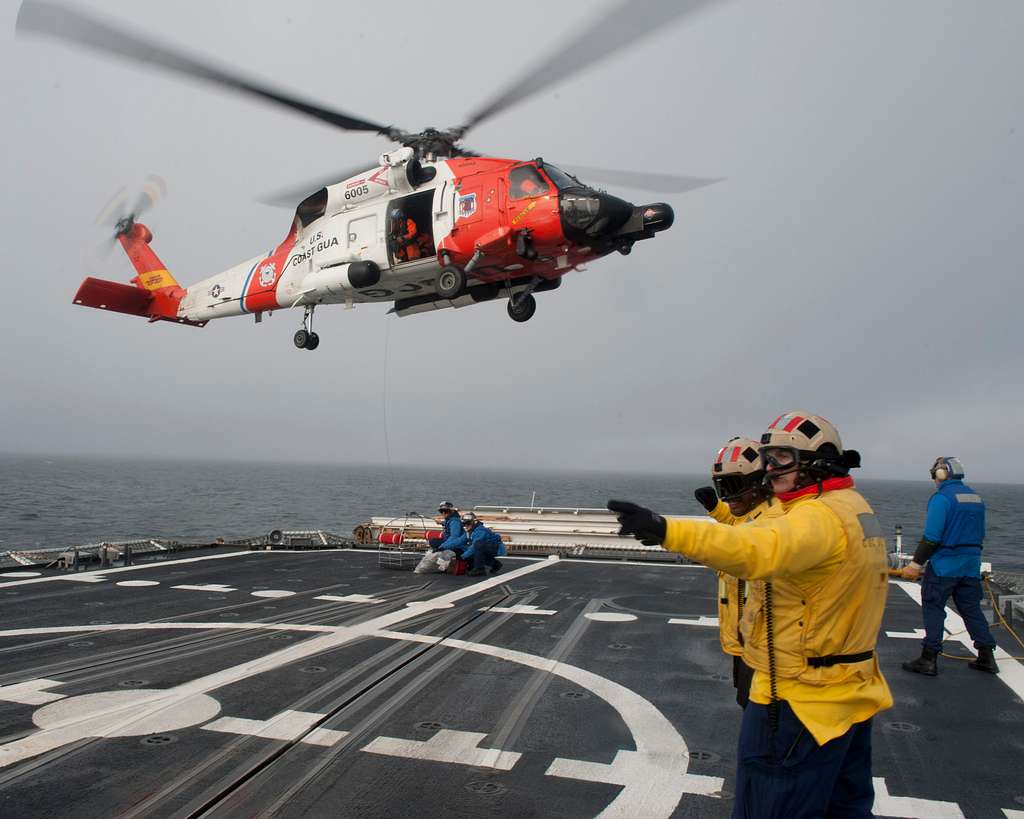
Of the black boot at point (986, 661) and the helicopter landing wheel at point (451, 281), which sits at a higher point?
the helicopter landing wheel at point (451, 281)

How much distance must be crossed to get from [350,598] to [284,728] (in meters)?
6.34

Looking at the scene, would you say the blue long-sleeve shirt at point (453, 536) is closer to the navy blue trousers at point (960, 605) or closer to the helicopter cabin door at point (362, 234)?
the helicopter cabin door at point (362, 234)

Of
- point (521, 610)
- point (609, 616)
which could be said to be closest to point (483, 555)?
point (521, 610)

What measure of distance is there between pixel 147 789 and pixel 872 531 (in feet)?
15.8

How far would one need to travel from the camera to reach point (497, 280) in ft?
49.0

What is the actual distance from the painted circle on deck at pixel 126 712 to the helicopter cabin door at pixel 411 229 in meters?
9.89

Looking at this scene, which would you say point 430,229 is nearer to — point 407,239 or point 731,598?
point 407,239

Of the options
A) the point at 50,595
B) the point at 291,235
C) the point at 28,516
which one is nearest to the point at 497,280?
the point at 291,235

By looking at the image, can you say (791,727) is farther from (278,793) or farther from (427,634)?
(427,634)

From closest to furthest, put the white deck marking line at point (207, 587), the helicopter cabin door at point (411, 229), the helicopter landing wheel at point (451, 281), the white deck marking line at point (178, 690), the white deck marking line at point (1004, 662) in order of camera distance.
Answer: the white deck marking line at point (178, 690) → the white deck marking line at point (1004, 662) → the white deck marking line at point (207, 587) → the helicopter landing wheel at point (451, 281) → the helicopter cabin door at point (411, 229)

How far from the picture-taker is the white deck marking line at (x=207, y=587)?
42.5 feet

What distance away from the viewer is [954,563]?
827 centimetres

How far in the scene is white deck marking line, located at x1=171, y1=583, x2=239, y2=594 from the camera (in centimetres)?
1296

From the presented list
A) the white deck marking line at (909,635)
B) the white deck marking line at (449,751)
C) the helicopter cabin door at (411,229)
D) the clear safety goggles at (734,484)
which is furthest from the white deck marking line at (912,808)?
the helicopter cabin door at (411,229)
